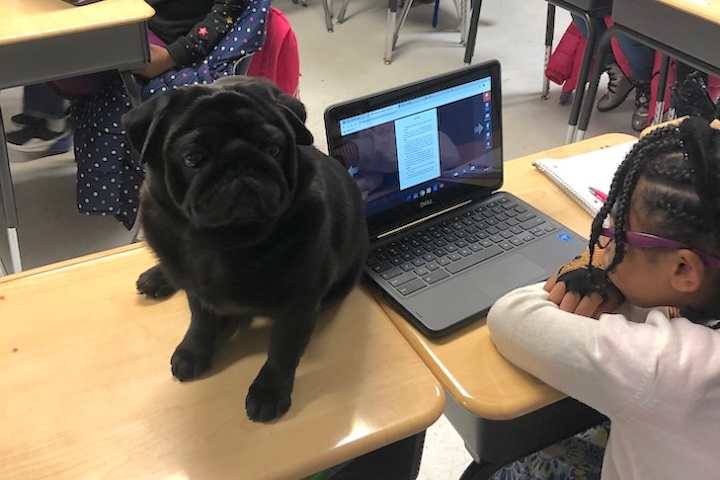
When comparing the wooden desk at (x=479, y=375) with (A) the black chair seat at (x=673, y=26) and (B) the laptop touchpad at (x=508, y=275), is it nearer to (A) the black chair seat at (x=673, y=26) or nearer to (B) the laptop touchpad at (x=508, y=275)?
(B) the laptop touchpad at (x=508, y=275)

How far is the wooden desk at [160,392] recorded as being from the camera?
2.40ft

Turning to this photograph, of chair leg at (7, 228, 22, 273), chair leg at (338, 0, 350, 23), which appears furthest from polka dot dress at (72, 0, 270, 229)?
chair leg at (338, 0, 350, 23)

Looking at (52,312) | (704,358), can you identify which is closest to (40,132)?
(52,312)

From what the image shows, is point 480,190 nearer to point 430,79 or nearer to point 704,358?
point 430,79

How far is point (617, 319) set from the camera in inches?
31.0

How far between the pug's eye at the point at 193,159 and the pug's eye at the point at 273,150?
0.23 ft

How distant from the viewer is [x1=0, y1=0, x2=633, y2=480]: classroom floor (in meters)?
2.25

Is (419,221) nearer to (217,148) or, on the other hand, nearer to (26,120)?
(217,148)

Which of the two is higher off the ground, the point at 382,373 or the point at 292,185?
the point at 292,185

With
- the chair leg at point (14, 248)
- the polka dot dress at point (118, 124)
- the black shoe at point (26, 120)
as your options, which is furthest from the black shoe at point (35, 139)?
the chair leg at point (14, 248)

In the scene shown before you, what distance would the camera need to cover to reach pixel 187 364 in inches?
32.4

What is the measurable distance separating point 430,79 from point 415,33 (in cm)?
305

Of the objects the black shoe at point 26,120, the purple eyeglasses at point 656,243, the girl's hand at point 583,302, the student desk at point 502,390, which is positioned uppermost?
the purple eyeglasses at point 656,243

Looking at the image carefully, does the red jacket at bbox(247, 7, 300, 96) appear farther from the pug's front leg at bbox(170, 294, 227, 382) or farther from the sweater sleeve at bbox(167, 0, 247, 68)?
the pug's front leg at bbox(170, 294, 227, 382)
